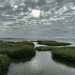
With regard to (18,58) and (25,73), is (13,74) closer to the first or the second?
(25,73)

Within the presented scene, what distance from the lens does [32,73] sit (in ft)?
74.2

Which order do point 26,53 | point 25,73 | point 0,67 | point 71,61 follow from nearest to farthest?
point 0,67
point 25,73
point 71,61
point 26,53

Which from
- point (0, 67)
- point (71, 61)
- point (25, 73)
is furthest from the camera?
point (71, 61)

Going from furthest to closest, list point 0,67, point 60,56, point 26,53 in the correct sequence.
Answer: point 26,53, point 60,56, point 0,67

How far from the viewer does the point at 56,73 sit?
22969 millimetres

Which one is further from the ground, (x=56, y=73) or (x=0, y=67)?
(x=0, y=67)

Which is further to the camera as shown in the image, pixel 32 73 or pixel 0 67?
pixel 32 73

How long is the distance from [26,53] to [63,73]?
643 inches

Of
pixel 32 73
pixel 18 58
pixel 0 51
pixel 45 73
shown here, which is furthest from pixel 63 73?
pixel 0 51

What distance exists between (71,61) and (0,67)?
572 inches

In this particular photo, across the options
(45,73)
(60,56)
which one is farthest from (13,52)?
(45,73)

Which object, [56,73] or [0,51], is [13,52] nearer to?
[0,51]

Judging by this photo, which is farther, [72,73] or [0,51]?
[0,51]

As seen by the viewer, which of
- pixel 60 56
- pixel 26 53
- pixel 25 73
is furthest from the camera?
pixel 26 53
